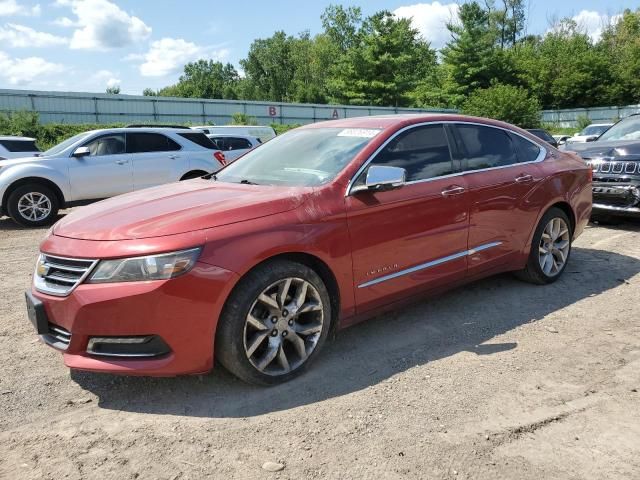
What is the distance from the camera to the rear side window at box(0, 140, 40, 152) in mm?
12445

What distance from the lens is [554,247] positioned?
536 cm

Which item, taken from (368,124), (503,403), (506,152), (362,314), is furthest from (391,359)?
(506,152)

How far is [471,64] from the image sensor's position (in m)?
49.7

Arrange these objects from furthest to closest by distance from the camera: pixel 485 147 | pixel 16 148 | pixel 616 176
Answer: pixel 16 148
pixel 616 176
pixel 485 147

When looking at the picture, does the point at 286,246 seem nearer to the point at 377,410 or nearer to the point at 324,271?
the point at 324,271

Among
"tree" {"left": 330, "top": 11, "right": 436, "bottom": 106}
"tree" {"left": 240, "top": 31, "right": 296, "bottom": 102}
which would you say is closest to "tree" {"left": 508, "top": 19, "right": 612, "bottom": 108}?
"tree" {"left": 330, "top": 11, "right": 436, "bottom": 106}

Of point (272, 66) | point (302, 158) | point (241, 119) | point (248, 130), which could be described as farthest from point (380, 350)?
point (272, 66)

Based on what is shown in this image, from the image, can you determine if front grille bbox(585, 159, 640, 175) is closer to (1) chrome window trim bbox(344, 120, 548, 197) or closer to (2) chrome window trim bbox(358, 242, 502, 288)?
(1) chrome window trim bbox(344, 120, 548, 197)

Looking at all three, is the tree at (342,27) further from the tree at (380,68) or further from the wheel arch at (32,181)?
the wheel arch at (32,181)

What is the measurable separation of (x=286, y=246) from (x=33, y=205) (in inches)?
315

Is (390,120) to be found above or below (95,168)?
above

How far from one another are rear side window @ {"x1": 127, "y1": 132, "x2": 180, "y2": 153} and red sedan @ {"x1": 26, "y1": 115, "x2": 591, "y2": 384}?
6412 millimetres

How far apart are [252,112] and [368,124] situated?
34177 mm

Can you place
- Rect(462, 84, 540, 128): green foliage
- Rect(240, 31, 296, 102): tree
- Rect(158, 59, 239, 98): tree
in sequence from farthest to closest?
Rect(158, 59, 239, 98): tree, Rect(240, 31, 296, 102): tree, Rect(462, 84, 540, 128): green foliage
